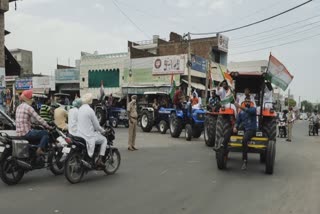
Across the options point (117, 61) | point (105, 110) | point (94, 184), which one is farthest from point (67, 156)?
point (117, 61)

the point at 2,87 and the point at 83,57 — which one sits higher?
the point at 83,57

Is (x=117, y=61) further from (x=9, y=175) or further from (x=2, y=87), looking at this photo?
(x=9, y=175)

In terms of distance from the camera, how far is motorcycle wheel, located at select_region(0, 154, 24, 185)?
7.59 m

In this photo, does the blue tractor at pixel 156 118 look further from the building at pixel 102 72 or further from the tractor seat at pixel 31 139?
the building at pixel 102 72

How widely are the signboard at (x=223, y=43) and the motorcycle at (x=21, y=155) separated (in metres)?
33.0

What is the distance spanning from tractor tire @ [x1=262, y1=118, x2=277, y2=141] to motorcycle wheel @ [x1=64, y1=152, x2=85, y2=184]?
5.12 metres

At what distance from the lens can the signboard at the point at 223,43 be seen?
39487 mm

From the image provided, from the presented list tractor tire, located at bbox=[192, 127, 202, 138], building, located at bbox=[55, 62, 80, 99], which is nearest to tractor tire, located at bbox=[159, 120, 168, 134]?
tractor tire, located at bbox=[192, 127, 202, 138]

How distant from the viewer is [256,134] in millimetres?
9602

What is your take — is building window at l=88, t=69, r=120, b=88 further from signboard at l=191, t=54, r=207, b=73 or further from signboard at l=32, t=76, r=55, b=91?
signboard at l=191, t=54, r=207, b=73

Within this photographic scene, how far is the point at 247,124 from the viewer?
9391mm

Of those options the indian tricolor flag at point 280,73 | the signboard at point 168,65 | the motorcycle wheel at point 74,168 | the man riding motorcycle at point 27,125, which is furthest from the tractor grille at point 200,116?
the signboard at point 168,65

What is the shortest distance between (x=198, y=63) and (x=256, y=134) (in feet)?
85.4

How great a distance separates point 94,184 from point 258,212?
11.6 feet
